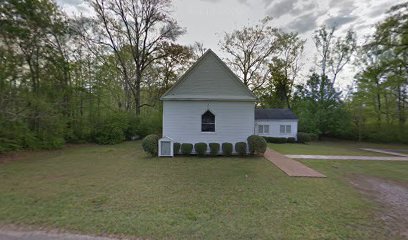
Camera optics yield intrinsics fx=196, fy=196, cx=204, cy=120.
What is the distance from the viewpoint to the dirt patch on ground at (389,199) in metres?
3.96

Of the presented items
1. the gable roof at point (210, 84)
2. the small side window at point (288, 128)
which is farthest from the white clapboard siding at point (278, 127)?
the gable roof at point (210, 84)

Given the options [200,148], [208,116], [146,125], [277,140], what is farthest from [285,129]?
[146,125]

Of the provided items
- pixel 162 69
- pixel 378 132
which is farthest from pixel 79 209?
pixel 378 132

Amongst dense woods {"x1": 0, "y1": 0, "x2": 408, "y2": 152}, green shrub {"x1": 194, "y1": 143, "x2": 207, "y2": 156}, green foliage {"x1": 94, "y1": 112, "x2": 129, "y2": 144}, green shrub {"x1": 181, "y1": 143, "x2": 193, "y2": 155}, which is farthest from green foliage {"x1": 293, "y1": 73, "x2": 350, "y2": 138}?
green foliage {"x1": 94, "y1": 112, "x2": 129, "y2": 144}

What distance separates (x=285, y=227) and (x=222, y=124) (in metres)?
8.63

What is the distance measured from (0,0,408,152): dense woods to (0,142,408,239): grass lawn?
6.99 meters

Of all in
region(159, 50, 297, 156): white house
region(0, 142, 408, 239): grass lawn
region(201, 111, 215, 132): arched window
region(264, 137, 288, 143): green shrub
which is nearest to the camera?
region(0, 142, 408, 239): grass lawn

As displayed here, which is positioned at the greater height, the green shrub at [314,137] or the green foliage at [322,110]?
the green foliage at [322,110]

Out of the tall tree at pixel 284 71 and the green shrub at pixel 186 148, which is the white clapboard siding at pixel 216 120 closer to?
the green shrub at pixel 186 148

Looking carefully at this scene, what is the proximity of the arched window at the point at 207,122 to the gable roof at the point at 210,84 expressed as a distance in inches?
45.8

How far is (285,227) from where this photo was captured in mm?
3811

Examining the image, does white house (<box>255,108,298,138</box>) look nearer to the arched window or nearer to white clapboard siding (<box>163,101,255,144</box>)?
white clapboard siding (<box>163,101,255,144</box>)

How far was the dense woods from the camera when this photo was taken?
42.0 feet

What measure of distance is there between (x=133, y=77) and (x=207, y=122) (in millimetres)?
17557
